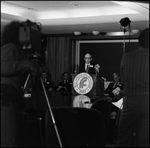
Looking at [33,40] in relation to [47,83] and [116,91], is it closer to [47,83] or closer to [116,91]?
[47,83]

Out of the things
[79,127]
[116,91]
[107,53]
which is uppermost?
[107,53]

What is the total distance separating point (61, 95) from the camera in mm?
1466

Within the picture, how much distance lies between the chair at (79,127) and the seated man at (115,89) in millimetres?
96

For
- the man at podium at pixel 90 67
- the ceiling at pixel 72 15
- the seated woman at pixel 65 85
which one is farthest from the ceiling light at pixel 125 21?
the seated woman at pixel 65 85

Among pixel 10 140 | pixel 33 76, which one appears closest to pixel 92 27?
pixel 33 76

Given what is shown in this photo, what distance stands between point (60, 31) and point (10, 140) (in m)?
0.45

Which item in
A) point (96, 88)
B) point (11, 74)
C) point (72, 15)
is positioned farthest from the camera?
point (96, 88)

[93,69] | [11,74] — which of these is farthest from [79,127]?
[11,74]

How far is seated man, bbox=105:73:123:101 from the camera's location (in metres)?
1.45

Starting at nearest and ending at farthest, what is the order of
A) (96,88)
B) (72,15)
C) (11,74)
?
(11,74), (72,15), (96,88)

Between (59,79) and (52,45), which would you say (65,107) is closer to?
(59,79)

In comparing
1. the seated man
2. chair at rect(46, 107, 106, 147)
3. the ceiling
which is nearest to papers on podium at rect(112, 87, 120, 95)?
the seated man

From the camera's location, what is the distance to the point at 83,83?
60.4 inches

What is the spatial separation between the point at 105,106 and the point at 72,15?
39 centimetres
